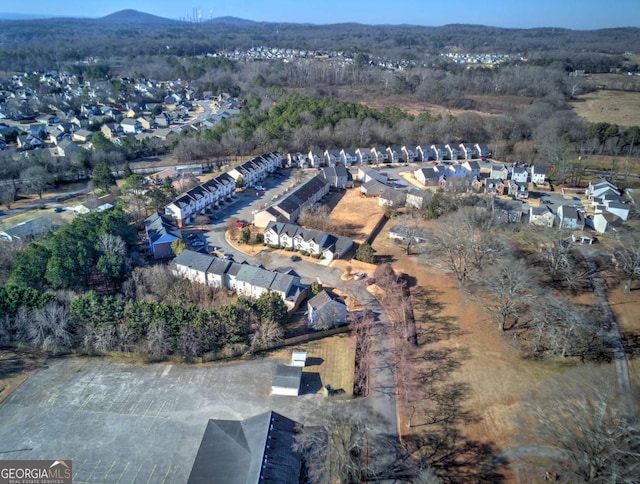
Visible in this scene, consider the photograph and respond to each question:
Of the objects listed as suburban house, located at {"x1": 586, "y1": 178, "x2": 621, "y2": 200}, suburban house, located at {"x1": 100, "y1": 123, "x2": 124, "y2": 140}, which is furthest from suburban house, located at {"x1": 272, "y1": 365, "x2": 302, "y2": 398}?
suburban house, located at {"x1": 100, "y1": 123, "x2": 124, "y2": 140}

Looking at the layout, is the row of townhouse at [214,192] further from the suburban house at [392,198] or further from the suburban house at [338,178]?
the suburban house at [392,198]

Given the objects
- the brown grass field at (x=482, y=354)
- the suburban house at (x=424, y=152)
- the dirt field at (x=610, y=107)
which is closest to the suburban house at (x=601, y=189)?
the brown grass field at (x=482, y=354)

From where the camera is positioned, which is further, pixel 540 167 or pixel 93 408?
pixel 540 167

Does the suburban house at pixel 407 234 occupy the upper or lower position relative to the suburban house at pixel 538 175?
lower

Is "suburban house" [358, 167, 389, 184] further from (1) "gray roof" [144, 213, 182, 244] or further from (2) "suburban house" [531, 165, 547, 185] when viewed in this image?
(1) "gray roof" [144, 213, 182, 244]

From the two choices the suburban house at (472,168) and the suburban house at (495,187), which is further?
the suburban house at (472,168)

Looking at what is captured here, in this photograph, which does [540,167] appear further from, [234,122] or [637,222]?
[234,122]

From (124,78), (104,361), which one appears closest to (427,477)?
(104,361)
